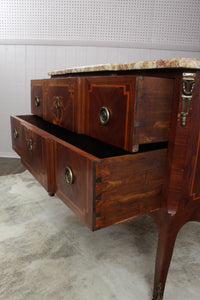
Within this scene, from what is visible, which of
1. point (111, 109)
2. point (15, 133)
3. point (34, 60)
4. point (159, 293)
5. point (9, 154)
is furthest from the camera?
point (9, 154)

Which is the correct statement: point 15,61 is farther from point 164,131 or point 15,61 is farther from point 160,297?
point 160,297

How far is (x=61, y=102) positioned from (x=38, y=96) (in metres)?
0.36

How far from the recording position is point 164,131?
0.86 m

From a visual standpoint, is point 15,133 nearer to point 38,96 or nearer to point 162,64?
point 38,96

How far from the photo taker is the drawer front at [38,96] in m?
1.42

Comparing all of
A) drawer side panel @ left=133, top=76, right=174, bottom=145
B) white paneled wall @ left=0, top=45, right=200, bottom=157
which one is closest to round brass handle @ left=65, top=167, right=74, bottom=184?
drawer side panel @ left=133, top=76, right=174, bottom=145

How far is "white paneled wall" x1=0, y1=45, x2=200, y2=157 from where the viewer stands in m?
2.69

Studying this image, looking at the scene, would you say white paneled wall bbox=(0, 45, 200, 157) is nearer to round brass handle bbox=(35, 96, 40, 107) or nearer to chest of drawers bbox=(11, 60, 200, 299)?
round brass handle bbox=(35, 96, 40, 107)

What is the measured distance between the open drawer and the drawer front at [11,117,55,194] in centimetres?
2

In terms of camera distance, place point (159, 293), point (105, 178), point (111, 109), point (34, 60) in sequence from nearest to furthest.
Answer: point (105, 178) < point (111, 109) < point (159, 293) < point (34, 60)

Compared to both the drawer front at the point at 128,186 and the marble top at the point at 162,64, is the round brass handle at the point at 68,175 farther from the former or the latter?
the marble top at the point at 162,64

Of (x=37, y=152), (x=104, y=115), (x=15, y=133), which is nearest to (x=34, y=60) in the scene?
Answer: (x=15, y=133)

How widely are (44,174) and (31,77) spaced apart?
6.82 feet

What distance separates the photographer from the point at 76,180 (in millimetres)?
852
